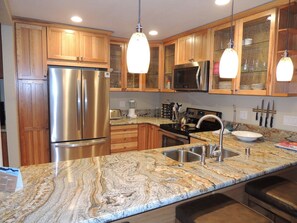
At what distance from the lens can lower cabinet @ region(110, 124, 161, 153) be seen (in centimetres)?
354

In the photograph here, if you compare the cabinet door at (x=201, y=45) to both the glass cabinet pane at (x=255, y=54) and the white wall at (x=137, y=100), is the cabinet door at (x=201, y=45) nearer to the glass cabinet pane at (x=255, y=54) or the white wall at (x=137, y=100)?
the glass cabinet pane at (x=255, y=54)

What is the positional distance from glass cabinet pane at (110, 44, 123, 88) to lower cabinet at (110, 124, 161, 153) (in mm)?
841

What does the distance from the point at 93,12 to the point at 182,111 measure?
2319 mm

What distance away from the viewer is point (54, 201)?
107 centimetres

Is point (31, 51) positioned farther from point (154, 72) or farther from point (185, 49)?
point (185, 49)

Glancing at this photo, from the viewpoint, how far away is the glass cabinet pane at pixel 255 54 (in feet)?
7.70

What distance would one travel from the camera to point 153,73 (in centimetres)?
411

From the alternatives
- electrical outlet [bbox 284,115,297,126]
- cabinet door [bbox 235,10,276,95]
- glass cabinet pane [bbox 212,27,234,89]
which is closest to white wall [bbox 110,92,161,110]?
glass cabinet pane [bbox 212,27,234,89]

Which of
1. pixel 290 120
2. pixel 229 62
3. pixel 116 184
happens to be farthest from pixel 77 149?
pixel 290 120

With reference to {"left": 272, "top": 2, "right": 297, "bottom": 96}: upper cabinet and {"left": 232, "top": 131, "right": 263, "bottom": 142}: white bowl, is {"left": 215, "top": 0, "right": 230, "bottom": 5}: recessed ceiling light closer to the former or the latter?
{"left": 272, "top": 2, "right": 297, "bottom": 96}: upper cabinet

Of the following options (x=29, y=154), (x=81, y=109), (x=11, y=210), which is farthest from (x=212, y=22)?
(x=29, y=154)

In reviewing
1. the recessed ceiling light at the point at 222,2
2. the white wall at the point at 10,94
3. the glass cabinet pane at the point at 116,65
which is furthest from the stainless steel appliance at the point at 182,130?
the white wall at the point at 10,94

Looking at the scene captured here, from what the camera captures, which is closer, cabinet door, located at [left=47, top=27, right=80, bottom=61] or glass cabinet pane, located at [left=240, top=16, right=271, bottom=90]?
glass cabinet pane, located at [left=240, top=16, right=271, bottom=90]

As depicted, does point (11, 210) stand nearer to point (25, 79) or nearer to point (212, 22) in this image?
point (25, 79)
